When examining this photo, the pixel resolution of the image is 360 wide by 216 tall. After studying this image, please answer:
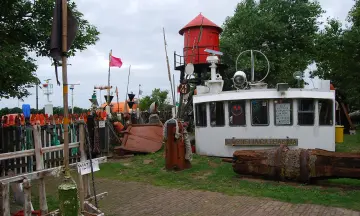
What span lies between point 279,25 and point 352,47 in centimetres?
727

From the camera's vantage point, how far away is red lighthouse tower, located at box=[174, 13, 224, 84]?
20547 millimetres

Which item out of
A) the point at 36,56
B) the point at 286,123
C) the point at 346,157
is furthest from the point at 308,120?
the point at 36,56

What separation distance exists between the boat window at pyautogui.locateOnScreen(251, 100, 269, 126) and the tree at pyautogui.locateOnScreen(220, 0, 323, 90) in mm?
12775

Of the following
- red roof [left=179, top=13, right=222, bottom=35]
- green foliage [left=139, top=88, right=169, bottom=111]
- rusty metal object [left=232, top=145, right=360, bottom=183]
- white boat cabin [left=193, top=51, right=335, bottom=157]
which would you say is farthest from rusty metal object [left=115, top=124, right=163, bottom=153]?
green foliage [left=139, top=88, right=169, bottom=111]

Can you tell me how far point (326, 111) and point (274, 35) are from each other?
66.8 feet

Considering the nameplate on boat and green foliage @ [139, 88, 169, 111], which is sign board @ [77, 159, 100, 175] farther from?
green foliage @ [139, 88, 169, 111]

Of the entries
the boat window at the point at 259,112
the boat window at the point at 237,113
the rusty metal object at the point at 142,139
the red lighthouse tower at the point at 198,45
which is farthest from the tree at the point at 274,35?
the boat window at the point at 259,112

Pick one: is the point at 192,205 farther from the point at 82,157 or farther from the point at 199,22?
the point at 199,22

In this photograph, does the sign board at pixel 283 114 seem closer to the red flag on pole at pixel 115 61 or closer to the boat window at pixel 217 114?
the boat window at pixel 217 114

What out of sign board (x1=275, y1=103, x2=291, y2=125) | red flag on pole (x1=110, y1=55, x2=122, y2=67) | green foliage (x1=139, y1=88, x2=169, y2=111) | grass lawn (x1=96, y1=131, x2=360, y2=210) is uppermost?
red flag on pole (x1=110, y1=55, x2=122, y2=67)

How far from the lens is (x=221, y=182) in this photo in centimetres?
972

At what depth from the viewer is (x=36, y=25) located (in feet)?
27.6

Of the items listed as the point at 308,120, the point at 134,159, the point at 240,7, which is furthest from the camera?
the point at 240,7

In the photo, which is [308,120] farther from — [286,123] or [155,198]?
[155,198]
